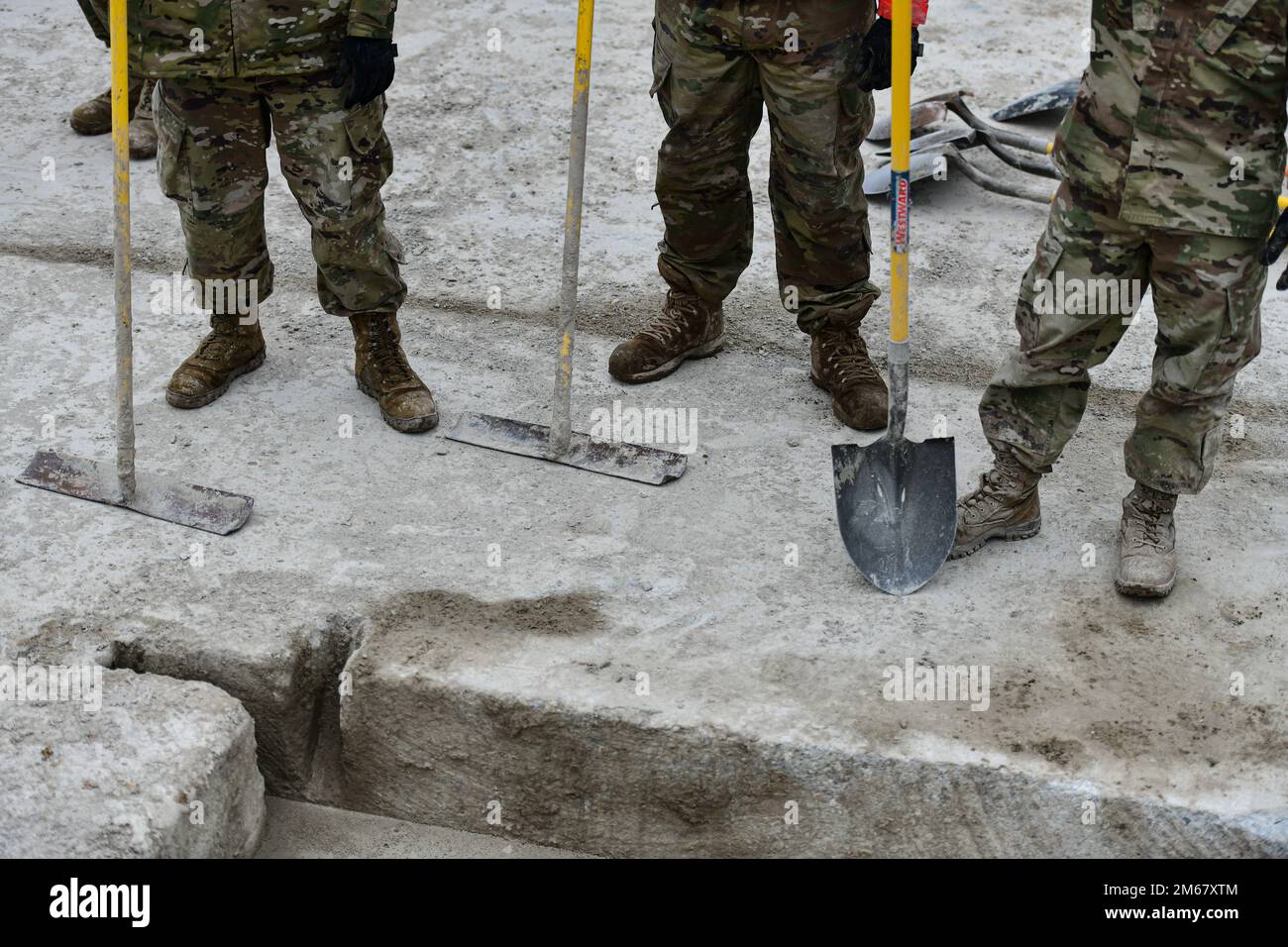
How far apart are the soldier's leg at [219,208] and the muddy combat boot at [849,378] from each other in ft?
4.92

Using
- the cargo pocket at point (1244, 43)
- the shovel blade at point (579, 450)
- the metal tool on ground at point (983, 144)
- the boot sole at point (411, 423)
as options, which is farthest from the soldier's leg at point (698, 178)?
the metal tool on ground at point (983, 144)

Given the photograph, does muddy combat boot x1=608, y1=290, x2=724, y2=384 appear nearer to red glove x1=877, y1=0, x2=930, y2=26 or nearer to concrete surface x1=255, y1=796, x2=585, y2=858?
red glove x1=877, y1=0, x2=930, y2=26

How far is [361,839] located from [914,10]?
7.04 feet

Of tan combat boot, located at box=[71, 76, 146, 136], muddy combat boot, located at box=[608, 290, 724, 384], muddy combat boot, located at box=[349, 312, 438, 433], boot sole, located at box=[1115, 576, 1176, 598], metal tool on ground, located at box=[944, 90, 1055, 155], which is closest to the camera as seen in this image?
boot sole, located at box=[1115, 576, 1176, 598]

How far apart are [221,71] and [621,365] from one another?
4.15ft

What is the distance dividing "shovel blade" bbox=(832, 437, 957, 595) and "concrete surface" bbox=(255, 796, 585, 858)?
2.99 feet

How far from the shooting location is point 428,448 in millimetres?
3631

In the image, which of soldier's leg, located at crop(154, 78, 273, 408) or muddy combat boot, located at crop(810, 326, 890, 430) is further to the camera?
muddy combat boot, located at crop(810, 326, 890, 430)

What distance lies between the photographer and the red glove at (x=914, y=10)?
3.13m

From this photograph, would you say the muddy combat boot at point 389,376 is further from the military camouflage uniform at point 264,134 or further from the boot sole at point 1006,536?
the boot sole at point 1006,536

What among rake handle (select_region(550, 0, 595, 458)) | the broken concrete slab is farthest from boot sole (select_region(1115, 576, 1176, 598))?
the broken concrete slab

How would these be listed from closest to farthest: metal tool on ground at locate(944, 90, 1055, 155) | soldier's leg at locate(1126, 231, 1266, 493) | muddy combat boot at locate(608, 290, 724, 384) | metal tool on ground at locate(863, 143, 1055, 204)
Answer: soldier's leg at locate(1126, 231, 1266, 493) < muddy combat boot at locate(608, 290, 724, 384) < metal tool on ground at locate(863, 143, 1055, 204) < metal tool on ground at locate(944, 90, 1055, 155)

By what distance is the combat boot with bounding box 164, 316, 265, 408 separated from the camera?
3756mm

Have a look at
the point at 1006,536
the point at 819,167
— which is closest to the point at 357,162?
the point at 819,167
